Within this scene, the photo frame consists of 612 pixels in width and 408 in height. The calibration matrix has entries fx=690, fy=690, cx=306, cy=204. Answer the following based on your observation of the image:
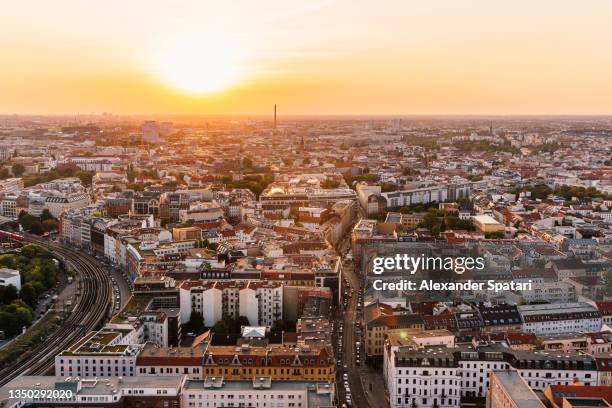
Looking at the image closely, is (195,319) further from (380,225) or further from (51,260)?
(380,225)

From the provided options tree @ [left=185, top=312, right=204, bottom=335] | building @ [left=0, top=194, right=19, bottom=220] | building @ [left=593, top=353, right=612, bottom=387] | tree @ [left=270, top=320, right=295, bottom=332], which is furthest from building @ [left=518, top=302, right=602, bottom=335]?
building @ [left=0, top=194, right=19, bottom=220]

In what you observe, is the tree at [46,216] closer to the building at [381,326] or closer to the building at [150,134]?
the building at [381,326]

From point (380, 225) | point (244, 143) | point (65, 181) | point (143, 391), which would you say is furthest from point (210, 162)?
point (143, 391)

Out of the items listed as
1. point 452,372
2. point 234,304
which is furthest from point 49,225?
point 452,372

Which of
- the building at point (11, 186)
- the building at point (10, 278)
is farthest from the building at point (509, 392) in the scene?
the building at point (11, 186)

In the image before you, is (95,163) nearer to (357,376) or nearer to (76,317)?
(76,317)

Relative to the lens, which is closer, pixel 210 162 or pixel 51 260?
pixel 51 260

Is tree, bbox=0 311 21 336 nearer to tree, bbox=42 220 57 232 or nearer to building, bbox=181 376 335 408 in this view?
building, bbox=181 376 335 408
